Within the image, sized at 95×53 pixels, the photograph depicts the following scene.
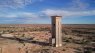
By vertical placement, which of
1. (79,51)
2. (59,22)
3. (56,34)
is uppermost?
(59,22)

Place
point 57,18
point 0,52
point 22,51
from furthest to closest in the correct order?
point 57,18 < point 22,51 < point 0,52

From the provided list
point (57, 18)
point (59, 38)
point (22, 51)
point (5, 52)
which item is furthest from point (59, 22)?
point (5, 52)

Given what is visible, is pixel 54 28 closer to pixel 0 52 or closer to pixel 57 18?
pixel 57 18

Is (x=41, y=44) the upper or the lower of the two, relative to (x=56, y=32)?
lower

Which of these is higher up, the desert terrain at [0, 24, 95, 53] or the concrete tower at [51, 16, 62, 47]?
the concrete tower at [51, 16, 62, 47]

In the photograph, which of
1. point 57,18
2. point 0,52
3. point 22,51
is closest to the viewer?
point 0,52

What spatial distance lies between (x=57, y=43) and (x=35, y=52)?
4.04 m

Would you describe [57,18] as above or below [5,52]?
above

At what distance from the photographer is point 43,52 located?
16.0m

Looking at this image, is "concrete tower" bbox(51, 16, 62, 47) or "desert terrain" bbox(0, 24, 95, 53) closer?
"desert terrain" bbox(0, 24, 95, 53)

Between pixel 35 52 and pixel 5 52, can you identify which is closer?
pixel 5 52

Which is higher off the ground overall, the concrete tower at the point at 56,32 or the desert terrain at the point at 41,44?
the concrete tower at the point at 56,32

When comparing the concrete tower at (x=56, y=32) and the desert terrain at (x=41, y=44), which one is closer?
the desert terrain at (x=41, y=44)

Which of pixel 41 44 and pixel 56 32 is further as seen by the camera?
pixel 41 44
